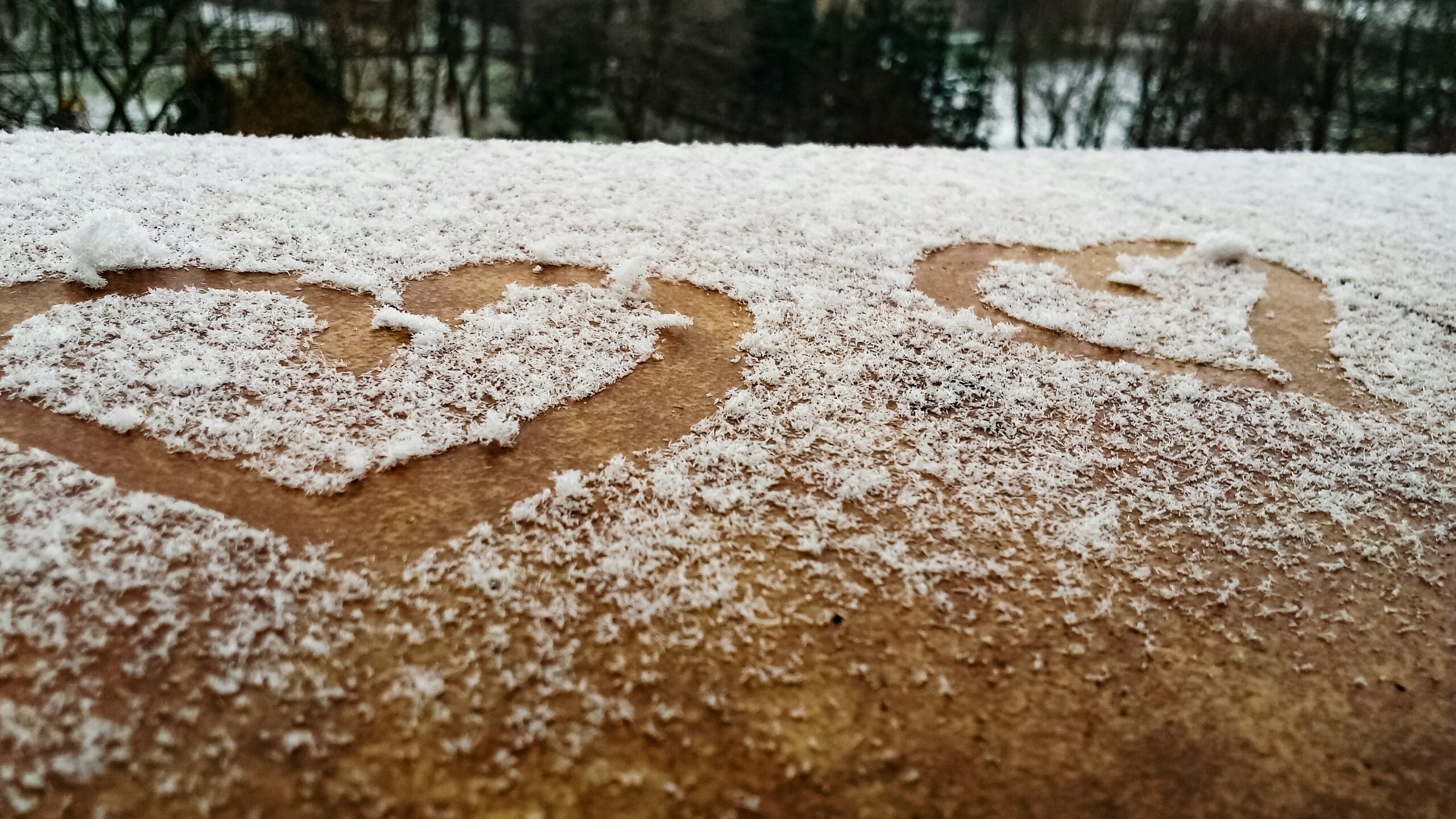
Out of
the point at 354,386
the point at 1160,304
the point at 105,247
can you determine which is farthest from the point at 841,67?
the point at 354,386

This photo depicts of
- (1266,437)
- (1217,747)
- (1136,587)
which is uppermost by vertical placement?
(1266,437)

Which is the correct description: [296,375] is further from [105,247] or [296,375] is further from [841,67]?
[841,67]

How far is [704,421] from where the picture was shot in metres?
1.60

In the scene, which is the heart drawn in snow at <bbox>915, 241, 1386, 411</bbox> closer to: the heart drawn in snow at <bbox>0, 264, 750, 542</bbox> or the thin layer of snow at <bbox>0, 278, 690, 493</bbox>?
the heart drawn in snow at <bbox>0, 264, 750, 542</bbox>

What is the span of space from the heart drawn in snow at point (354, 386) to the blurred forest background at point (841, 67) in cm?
550

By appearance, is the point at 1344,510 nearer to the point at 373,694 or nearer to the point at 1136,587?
the point at 1136,587

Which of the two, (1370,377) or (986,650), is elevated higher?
(1370,377)

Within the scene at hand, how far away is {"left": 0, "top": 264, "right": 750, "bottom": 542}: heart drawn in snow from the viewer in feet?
4.37

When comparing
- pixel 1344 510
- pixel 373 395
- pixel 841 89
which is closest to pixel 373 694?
pixel 373 395

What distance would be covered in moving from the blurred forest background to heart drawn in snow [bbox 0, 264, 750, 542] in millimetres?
5498

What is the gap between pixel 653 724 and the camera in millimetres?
1006

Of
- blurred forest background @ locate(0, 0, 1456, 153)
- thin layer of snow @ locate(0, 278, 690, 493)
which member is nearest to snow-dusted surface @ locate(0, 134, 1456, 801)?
thin layer of snow @ locate(0, 278, 690, 493)

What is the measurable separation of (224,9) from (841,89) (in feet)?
23.2

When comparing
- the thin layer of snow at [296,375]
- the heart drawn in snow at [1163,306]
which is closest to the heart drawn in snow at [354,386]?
the thin layer of snow at [296,375]
